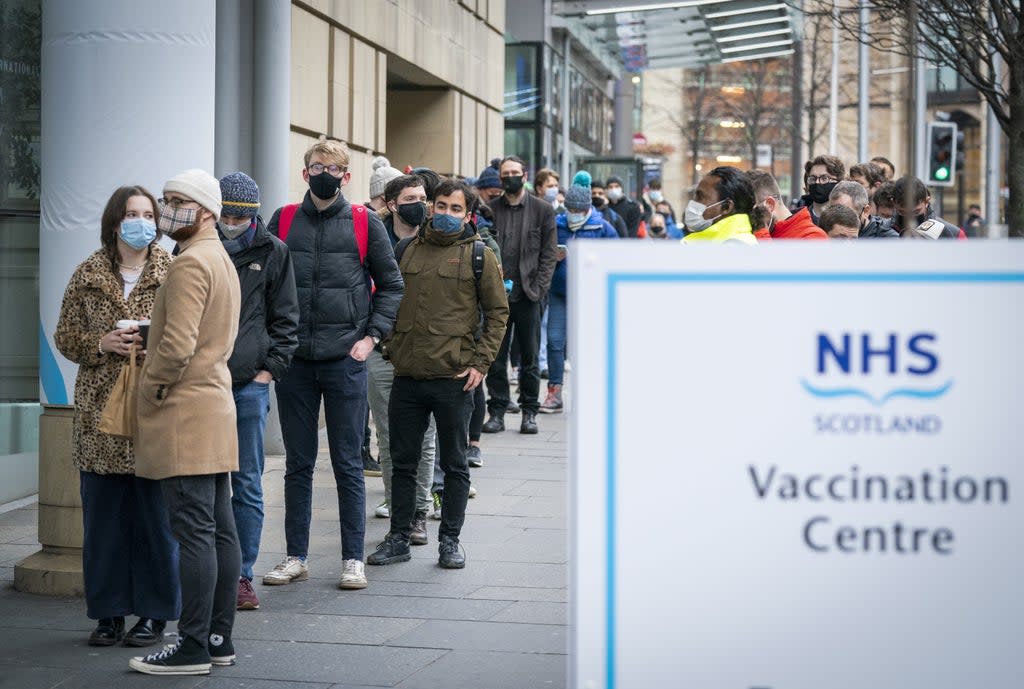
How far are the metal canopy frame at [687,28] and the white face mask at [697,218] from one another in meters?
25.6

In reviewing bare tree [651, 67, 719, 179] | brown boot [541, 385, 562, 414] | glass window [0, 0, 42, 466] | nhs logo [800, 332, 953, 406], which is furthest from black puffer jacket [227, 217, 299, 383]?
bare tree [651, 67, 719, 179]

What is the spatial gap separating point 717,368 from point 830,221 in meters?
5.93

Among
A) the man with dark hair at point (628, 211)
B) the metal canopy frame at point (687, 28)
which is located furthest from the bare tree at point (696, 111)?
the man with dark hair at point (628, 211)

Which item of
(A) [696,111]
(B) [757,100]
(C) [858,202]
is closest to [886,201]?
(C) [858,202]

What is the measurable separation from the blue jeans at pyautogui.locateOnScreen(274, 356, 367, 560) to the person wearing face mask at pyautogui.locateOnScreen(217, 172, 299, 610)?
1.66 ft

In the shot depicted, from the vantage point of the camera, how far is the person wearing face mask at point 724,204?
16.5 feet

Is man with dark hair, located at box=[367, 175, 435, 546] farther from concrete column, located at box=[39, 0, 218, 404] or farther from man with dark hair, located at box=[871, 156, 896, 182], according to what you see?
man with dark hair, located at box=[871, 156, 896, 182]

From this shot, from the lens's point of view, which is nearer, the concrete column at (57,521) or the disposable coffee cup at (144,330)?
the disposable coffee cup at (144,330)

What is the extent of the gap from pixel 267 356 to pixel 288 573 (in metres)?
1.24

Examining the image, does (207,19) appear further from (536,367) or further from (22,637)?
(536,367)

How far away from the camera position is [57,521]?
6891mm

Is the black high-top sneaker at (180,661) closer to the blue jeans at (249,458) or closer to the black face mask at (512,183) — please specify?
the blue jeans at (249,458)

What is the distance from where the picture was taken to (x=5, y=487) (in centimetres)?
931

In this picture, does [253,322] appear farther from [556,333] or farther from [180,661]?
[556,333]
